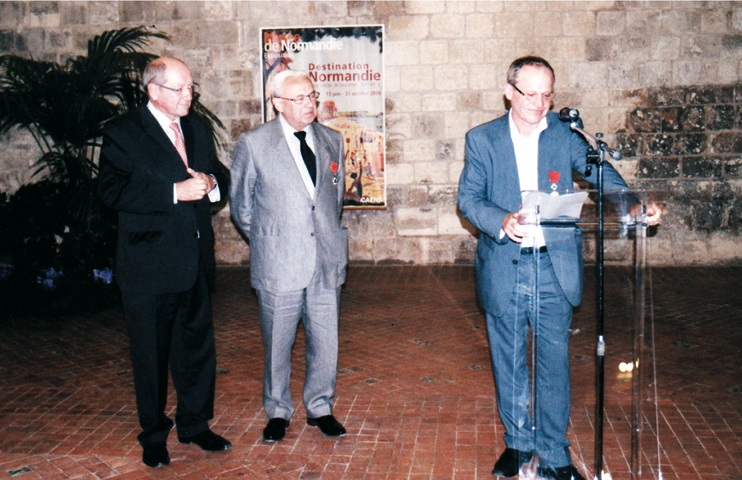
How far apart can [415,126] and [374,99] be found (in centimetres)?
65

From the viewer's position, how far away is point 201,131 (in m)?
4.07

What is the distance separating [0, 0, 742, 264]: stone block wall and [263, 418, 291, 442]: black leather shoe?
18.2 ft

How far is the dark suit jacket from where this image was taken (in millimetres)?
3723

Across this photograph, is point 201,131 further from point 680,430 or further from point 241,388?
point 680,430

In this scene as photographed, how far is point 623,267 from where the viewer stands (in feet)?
8.60

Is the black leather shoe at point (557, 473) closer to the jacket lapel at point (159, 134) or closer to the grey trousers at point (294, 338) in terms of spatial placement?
the grey trousers at point (294, 338)

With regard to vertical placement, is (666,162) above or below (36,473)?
above

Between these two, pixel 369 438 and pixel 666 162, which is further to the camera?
pixel 666 162

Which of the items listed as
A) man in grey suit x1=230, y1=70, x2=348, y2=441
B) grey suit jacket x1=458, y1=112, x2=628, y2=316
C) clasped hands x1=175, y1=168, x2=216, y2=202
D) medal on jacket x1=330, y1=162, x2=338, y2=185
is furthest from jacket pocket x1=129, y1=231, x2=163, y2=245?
grey suit jacket x1=458, y1=112, x2=628, y2=316

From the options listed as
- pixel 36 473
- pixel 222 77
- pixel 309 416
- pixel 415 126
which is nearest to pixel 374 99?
pixel 415 126

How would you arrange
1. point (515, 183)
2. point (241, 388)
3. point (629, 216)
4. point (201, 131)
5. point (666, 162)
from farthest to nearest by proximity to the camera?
point (666, 162)
point (241, 388)
point (201, 131)
point (515, 183)
point (629, 216)

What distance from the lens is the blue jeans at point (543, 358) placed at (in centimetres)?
313

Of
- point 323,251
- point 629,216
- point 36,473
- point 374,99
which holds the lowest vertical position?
point 36,473

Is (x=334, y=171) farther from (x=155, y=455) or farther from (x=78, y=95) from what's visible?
(x=78, y=95)
